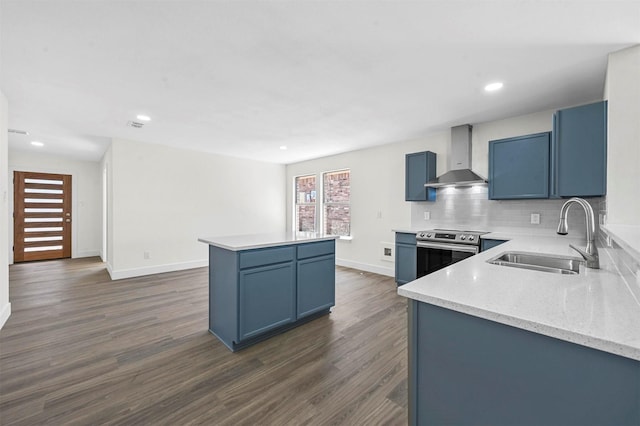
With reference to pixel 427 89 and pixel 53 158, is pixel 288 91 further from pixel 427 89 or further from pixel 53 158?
pixel 53 158

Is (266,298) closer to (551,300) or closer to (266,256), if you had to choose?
(266,256)

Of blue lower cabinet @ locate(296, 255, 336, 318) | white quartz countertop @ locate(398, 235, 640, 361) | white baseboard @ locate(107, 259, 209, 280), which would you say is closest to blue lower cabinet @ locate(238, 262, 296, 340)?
blue lower cabinet @ locate(296, 255, 336, 318)

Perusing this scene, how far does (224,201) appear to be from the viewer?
6043 millimetres

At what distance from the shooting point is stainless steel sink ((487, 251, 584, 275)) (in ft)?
5.98

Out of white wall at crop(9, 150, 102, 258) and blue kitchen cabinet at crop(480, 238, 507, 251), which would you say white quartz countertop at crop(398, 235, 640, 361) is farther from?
white wall at crop(9, 150, 102, 258)

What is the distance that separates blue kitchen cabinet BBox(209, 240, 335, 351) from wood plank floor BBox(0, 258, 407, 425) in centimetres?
14

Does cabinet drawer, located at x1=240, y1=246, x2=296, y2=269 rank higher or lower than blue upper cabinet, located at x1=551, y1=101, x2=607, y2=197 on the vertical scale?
lower

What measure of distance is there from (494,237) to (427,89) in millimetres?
1861

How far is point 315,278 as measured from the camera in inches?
117

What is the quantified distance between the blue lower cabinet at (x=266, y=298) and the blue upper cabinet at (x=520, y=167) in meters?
2.74

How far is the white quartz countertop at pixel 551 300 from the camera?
754mm

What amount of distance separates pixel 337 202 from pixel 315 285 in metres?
3.21

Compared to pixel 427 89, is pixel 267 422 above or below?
below

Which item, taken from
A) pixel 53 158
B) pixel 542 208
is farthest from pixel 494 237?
pixel 53 158
